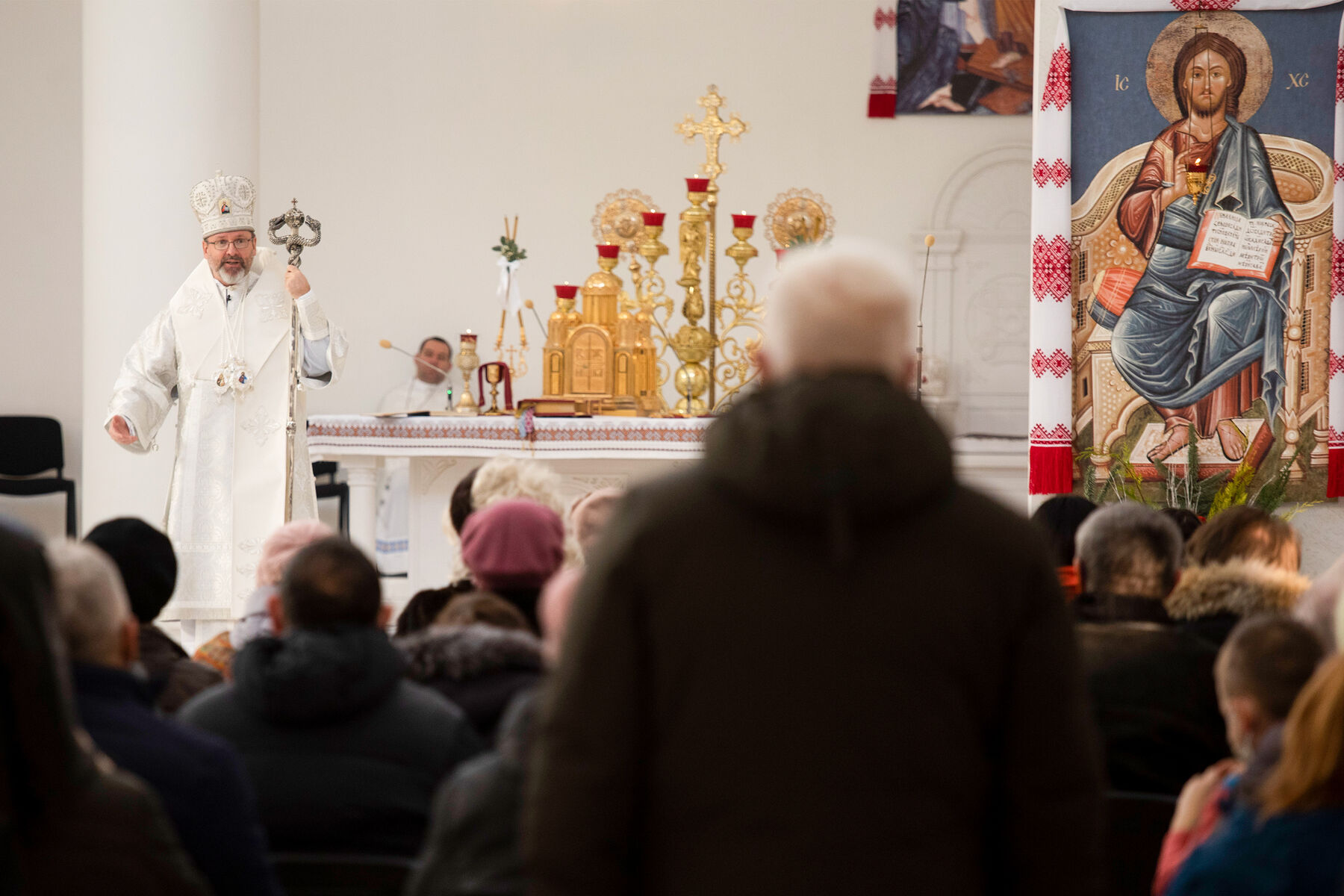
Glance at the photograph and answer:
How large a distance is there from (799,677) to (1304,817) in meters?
0.65

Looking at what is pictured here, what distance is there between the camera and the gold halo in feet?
24.2

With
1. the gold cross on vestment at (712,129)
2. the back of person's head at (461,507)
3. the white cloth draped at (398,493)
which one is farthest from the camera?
the white cloth draped at (398,493)

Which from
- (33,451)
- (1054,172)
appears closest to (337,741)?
(1054,172)

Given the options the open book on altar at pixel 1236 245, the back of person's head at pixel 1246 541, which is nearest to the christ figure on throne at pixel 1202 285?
the open book on altar at pixel 1236 245

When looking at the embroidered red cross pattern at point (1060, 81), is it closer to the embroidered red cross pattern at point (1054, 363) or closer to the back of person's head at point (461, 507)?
the embroidered red cross pattern at point (1054, 363)

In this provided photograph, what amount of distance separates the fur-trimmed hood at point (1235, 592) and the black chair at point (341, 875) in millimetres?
1796

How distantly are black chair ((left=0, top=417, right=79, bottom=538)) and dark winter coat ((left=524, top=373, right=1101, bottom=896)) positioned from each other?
9256 millimetres

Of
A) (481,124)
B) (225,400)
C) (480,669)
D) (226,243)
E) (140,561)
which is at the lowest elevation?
(480,669)

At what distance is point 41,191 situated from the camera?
37.3 feet

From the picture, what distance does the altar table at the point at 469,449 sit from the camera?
7.09 metres

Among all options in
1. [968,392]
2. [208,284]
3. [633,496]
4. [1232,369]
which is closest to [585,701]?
[633,496]

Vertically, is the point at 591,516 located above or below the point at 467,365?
below

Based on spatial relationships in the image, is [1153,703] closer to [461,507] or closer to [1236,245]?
[461,507]

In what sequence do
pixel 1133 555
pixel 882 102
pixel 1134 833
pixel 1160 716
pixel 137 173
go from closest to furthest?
pixel 1134 833
pixel 1160 716
pixel 1133 555
pixel 137 173
pixel 882 102
